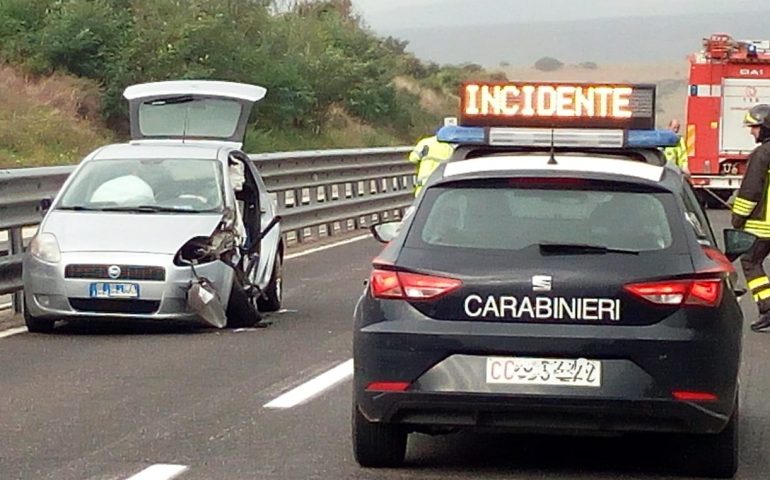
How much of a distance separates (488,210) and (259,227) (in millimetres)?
6972

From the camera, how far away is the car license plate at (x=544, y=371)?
7.23 meters

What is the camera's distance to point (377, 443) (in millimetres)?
7805

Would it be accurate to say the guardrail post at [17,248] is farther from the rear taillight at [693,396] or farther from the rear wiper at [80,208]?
the rear taillight at [693,396]

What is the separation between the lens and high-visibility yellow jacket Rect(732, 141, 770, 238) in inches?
519

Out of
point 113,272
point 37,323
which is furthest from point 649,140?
point 37,323

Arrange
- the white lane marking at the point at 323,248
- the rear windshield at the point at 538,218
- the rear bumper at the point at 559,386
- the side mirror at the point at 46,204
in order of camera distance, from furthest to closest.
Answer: the white lane marking at the point at 323,248, the side mirror at the point at 46,204, the rear windshield at the point at 538,218, the rear bumper at the point at 559,386

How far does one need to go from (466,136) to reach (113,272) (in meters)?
4.12

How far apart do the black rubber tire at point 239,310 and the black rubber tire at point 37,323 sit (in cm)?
130

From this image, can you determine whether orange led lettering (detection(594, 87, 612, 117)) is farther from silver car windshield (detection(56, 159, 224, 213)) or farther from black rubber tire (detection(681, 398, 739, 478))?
silver car windshield (detection(56, 159, 224, 213))

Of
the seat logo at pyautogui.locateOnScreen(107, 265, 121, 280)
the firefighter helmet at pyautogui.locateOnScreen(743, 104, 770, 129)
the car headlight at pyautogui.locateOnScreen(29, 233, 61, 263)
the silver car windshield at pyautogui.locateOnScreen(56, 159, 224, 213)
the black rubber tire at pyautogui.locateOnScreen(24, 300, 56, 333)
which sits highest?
the firefighter helmet at pyautogui.locateOnScreen(743, 104, 770, 129)

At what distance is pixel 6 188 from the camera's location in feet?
45.3

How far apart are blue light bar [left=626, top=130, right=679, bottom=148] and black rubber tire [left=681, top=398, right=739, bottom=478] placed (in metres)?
1.77

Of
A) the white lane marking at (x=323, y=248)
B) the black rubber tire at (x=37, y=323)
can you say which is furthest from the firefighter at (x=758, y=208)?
the white lane marking at (x=323, y=248)

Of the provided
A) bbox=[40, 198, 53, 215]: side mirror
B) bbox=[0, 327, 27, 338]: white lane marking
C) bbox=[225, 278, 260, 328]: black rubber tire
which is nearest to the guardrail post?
bbox=[40, 198, 53, 215]: side mirror
